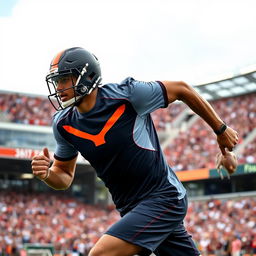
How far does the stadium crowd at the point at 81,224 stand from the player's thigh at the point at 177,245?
47.2 ft

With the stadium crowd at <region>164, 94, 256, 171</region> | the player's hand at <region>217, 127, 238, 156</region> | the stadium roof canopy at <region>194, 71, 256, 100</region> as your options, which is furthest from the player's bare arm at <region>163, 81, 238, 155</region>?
the stadium roof canopy at <region>194, 71, 256, 100</region>

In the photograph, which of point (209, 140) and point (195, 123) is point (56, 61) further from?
point (195, 123)

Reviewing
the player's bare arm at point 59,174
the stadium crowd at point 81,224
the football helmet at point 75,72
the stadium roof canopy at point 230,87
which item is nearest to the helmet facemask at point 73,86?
the football helmet at point 75,72

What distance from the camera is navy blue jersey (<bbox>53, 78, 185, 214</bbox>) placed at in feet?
15.4

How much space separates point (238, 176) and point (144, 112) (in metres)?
28.0

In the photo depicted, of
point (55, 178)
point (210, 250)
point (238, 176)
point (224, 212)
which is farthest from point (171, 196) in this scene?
point (238, 176)

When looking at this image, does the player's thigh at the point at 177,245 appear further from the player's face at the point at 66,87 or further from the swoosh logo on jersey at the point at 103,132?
Result: the player's face at the point at 66,87

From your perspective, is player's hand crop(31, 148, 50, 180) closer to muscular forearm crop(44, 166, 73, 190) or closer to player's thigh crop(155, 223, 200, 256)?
muscular forearm crop(44, 166, 73, 190)

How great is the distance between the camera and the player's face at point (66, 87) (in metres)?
4.65

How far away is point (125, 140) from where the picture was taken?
4703mm

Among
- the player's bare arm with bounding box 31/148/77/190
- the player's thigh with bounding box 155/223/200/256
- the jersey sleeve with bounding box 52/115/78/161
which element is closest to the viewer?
the player's thigh with bounding box 155/223/200/256

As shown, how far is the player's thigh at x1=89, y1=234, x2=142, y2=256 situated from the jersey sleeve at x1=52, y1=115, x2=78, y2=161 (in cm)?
95

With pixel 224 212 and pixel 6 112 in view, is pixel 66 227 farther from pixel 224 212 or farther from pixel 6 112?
pixel 6 112

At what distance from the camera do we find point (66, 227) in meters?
27.3
